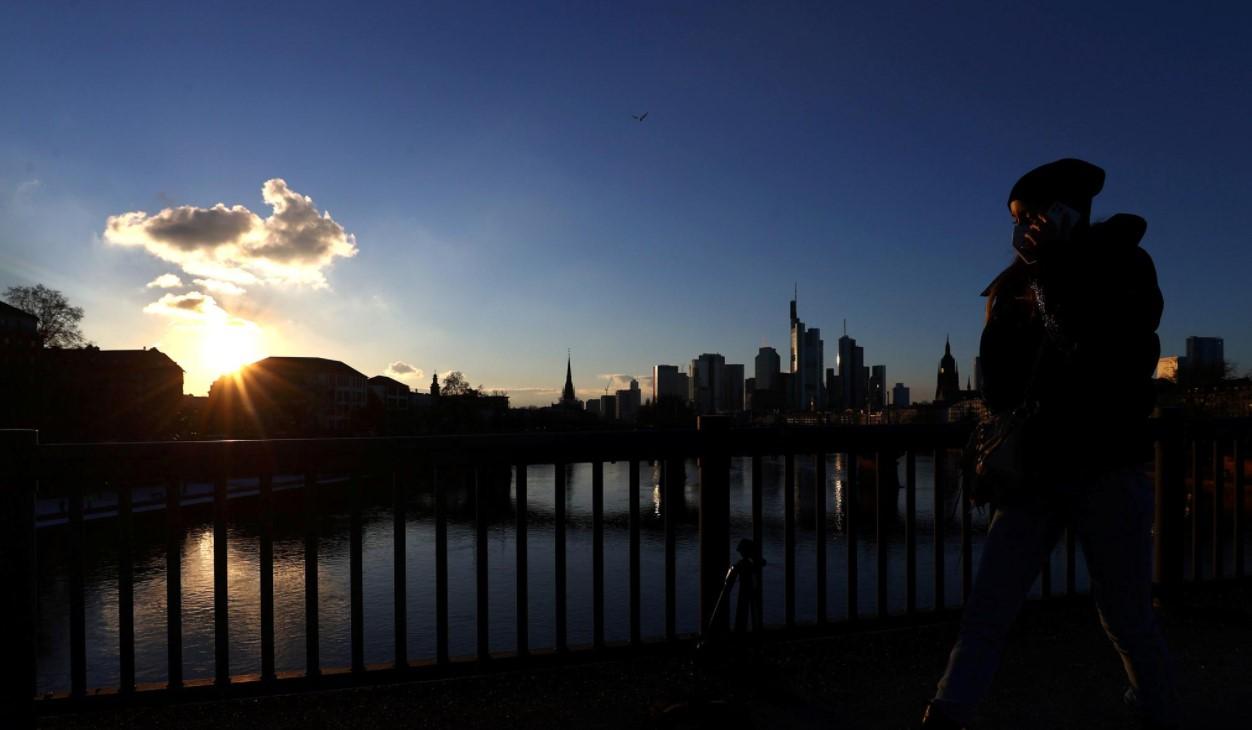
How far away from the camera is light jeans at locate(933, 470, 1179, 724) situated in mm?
1765

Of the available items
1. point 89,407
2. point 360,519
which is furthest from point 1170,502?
point 89,407

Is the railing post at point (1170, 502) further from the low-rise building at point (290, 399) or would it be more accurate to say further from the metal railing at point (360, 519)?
the low-rise building at point (290, 399)

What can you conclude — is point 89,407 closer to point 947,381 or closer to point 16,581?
point 16,581

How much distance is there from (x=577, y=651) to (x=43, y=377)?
4633cm

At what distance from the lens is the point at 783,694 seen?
105 inches

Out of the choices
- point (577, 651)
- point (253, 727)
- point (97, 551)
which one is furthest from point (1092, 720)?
point (97, 551)

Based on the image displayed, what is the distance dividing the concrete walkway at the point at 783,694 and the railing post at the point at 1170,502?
54cm

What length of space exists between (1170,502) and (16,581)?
16.1 feet

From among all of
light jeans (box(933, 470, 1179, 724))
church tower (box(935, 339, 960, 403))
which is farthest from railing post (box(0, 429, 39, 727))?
church tower (box(935, 339, 960, 403))

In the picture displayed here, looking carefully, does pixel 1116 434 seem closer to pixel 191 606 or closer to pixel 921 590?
pixel 921 590

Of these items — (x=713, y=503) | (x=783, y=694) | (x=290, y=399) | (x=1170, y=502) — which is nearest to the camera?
(x=783, y=694)

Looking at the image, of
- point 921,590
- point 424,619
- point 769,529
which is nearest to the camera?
point 424,619

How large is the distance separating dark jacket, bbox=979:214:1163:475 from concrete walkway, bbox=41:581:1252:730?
1137 millimetres

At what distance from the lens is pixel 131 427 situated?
1753 inches
